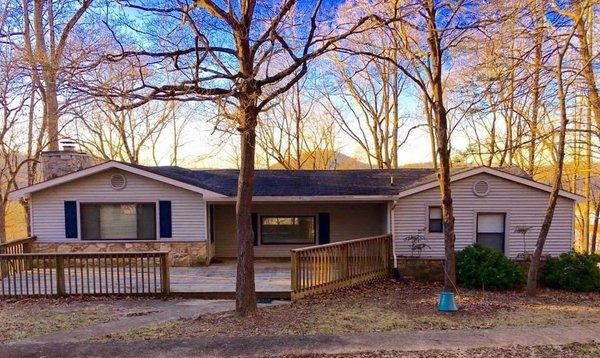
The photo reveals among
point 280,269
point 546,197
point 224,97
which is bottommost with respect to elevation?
point 280,269

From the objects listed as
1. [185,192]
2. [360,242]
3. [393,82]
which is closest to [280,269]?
[360,242]

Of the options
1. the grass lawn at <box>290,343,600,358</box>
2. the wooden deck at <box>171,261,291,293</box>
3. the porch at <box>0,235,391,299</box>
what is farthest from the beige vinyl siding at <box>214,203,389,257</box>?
the grass lawn at <box>290,343,600,358</box>

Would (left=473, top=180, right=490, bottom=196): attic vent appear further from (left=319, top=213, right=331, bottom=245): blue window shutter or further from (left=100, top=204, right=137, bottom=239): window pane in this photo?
(left=100, top=204, right=137, bottom=239): window pane

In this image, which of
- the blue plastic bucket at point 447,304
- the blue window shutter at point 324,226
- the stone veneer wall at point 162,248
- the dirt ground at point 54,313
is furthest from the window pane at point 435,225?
the dirt ground at point 54,313

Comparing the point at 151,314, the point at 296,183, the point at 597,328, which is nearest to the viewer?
the point at 597,328

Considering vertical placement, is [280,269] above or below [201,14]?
below

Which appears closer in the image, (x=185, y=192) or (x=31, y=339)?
(x=31, y=339)

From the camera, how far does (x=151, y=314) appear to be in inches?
278

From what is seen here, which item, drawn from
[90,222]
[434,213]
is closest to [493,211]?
[434,213]

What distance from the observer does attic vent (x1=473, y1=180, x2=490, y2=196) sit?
440 inches

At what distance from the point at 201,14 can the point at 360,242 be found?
20.9 ft

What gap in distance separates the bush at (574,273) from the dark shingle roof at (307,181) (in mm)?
4564

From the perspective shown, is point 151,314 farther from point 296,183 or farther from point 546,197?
point 546,197

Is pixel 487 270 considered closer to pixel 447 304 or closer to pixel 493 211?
pixel 493 211
